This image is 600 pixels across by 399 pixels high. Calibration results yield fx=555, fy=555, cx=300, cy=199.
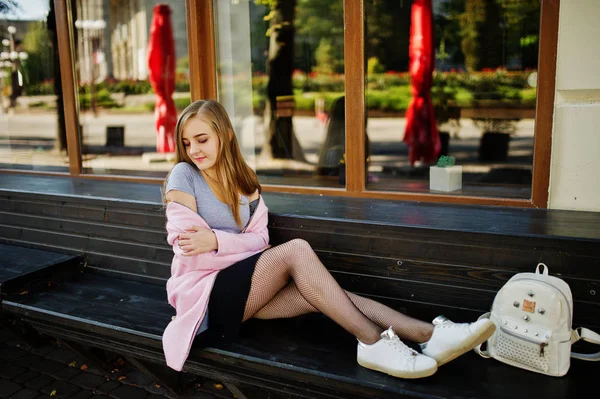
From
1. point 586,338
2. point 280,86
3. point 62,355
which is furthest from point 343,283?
point 280,86

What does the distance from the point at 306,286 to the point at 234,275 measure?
354 mm

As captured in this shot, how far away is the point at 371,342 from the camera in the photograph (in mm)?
2301

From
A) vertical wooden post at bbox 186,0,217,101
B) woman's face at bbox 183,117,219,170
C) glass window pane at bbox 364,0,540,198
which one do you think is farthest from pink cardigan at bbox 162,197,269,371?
glass window pane at bbox 364,0,540,198

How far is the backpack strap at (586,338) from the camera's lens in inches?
86.7

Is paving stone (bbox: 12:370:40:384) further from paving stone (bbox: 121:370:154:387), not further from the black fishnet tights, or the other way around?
the black fishnet tights

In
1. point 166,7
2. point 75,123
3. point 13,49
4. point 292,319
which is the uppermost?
point 166,7

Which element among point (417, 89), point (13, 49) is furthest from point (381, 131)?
point (13, 49)

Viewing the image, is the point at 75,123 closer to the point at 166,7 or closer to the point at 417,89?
the point at 166,7

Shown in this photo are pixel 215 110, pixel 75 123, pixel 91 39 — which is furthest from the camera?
pixel 91 39

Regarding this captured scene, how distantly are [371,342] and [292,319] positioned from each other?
1.94 feet

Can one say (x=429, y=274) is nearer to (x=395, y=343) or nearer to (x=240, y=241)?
(x=395, y=343)

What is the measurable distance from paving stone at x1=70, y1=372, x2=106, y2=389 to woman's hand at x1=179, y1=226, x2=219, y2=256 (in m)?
1.29

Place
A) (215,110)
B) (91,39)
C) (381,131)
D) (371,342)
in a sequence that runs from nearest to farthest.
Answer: (371,342) < (215,110) < (91,39) < (381,131)

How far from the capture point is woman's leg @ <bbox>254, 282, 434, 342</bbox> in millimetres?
2379
